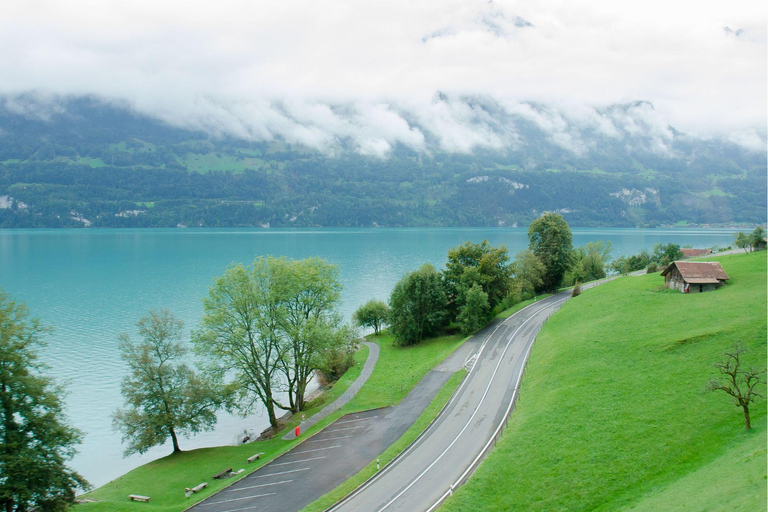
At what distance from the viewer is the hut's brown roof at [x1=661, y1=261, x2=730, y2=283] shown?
167 ft

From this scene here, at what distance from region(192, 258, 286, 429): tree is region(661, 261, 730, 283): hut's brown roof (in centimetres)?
4511

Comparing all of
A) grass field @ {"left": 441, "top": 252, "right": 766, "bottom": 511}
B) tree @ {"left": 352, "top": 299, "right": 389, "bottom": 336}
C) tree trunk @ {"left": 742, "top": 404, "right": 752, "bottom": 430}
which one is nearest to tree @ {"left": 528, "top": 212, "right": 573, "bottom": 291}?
tree @ {"left": 352, "top": 299, "right": 389, "bottom": 336}

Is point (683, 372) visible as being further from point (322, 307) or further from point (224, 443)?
point (224, 443)

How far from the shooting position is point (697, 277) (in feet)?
167

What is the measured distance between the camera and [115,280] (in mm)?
122188

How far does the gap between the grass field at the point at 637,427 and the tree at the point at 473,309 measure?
18.6 metres

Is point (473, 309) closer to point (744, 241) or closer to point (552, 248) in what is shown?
point (552, 248)

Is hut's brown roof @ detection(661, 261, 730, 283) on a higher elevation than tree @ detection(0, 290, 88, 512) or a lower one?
higher

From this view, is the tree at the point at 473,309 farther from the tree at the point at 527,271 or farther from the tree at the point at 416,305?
the tree at the point at 527,271

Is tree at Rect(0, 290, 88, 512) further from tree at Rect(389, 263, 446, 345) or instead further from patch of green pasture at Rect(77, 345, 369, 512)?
tree at Rect(389, 263, 446, 345)

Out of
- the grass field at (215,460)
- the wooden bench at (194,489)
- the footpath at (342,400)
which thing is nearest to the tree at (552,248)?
the grass field at (215,460)

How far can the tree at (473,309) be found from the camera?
6284 centimetres

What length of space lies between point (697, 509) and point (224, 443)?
1570 inches

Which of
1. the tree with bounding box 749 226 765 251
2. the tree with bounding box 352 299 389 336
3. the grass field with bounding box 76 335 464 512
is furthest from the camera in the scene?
the tree with bounding box 352 299 389 336
